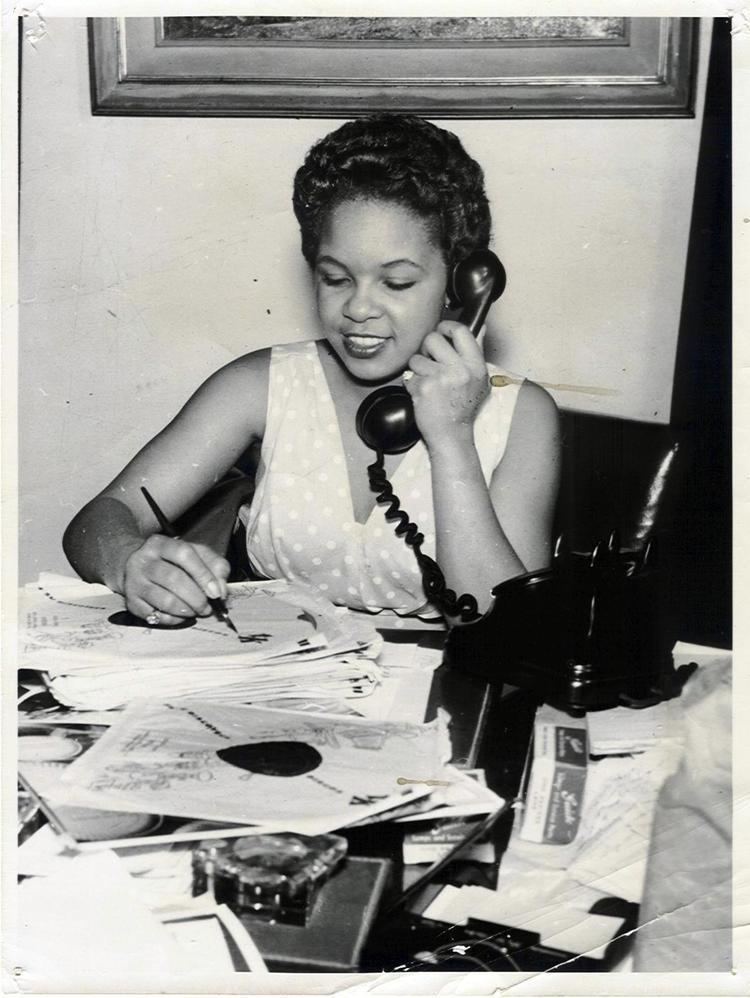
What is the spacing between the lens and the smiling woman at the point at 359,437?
105 cm

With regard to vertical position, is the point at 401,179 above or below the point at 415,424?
above

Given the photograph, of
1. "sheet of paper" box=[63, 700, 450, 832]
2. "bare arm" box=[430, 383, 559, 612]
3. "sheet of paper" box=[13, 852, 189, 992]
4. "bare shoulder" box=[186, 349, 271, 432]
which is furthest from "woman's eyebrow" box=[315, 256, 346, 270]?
"sheet of paper" box=[13, 852, 189, 992]

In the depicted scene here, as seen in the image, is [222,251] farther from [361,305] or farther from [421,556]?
[421,556]

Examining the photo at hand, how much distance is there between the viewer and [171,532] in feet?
3.53

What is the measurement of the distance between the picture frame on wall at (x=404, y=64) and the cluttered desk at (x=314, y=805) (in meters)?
0.56

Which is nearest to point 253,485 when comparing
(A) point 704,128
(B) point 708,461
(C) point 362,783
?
(C) point 362,783

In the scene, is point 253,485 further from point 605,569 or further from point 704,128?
point 704,128

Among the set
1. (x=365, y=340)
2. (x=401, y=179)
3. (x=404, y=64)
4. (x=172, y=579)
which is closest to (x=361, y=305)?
(x=365, y=340)

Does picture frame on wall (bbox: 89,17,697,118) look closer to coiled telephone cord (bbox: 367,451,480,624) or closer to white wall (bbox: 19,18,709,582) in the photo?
white wall (bbox: 19,18,709,582)

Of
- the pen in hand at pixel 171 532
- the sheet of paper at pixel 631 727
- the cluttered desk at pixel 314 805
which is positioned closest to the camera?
the cluttered desk at pixel 314 805

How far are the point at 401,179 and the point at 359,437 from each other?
28 centimetres

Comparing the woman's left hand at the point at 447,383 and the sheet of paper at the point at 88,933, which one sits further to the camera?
the woman's left hand at the point at 447,383

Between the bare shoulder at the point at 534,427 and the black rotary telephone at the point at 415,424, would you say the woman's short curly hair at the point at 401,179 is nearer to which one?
the black rotary telephone at the point at 415,424

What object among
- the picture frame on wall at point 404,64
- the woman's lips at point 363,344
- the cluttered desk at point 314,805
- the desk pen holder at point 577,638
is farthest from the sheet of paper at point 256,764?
the picture frame on wall at point 404,64
